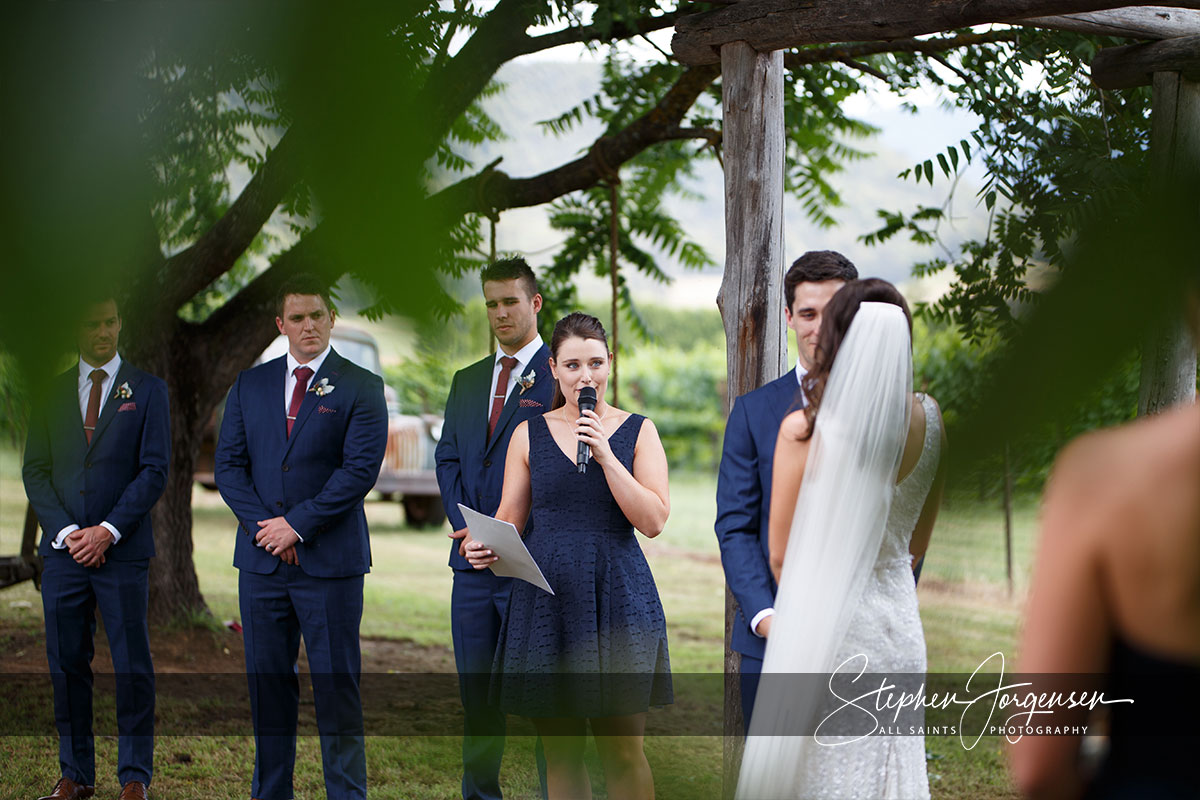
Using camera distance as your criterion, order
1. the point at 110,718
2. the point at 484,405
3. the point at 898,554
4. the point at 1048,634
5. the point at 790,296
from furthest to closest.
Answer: the point at 110,718
the point at 484,405
the point at 790,296
the point at 898,554
the point at 1048,634

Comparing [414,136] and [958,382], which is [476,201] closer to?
[414,136]

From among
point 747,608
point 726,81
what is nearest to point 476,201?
point 747,608

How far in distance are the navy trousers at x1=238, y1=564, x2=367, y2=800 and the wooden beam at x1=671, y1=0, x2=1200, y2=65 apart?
2256 mm

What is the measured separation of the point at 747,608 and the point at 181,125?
7.73 feet

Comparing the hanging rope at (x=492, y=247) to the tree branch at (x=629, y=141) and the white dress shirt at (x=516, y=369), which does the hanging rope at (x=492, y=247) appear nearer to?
the white dress shirt at (x=516, y=369)

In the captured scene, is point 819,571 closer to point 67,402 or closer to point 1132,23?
point 67,402

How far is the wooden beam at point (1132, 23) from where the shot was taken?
3291 mm

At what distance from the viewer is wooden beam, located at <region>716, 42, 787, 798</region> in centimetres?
354

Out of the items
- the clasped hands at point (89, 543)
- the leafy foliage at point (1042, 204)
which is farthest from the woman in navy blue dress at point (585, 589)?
the leafy foliage at point (1042, 204)

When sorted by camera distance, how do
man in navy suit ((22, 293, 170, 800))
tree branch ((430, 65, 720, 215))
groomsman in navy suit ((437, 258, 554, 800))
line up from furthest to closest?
tree branch ((430, 65, 720, 215)) < man in navy suit ((22, 293, 170, 800)) < groomsman in navy suit ((437, 258, 554, 800))

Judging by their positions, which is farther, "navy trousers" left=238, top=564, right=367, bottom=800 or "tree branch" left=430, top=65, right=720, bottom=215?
"tree branch" left=430, top=65, right=720, bottom=215

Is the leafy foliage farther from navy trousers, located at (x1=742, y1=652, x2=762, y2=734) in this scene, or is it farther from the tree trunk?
the tree trunk

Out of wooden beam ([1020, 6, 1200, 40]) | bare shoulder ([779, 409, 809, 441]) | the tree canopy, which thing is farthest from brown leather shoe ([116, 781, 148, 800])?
the tree canopy

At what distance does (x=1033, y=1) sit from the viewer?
2.52 m
